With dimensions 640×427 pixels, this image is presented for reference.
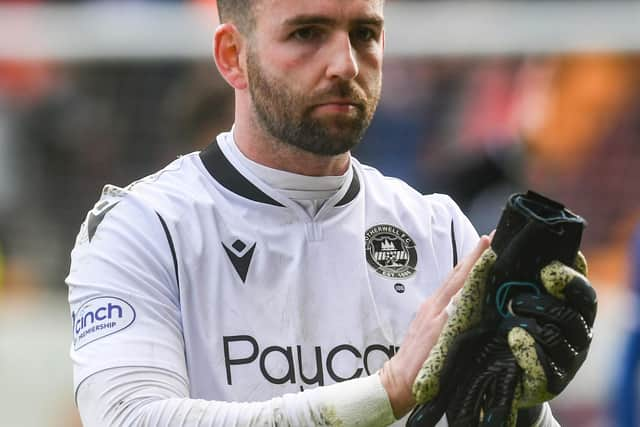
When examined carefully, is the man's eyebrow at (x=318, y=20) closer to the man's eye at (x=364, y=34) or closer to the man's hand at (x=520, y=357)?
the man's eye at (x=364, y=34)

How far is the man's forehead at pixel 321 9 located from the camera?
11.0 ft

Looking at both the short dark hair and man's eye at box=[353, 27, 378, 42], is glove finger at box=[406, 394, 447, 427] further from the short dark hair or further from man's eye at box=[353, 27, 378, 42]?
the short dark hair

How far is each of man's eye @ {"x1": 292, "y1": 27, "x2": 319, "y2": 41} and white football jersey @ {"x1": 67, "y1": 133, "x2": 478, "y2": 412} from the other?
1.14 feet

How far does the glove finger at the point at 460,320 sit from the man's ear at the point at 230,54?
0.87 m

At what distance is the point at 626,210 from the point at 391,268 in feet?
14.7

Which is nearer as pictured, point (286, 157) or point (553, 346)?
point (553, 346)

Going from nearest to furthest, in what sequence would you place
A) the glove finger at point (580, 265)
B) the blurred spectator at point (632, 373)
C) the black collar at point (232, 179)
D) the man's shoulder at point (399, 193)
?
the glove finger at point (580, 265) → the black collar at point (232, 179) → the man's shoulder at point (399, 193) → the blurred spectator at point (632, 373)

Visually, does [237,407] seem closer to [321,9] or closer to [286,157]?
[286,157]

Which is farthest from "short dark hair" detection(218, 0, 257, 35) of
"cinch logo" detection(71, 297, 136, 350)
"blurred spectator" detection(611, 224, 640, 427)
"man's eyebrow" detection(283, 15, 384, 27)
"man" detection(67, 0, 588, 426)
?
"blurred spectator" detection(611, 224, 640, 427)

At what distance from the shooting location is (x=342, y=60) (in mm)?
3320

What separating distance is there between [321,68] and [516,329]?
784 millimetres

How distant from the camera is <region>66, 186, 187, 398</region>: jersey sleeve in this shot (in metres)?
3.19

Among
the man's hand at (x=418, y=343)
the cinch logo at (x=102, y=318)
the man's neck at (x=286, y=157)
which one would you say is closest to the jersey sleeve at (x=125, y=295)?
the cinch logo at (x=102, y=318)

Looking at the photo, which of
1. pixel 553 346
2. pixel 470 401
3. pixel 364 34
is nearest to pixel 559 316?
pixel 553 346
